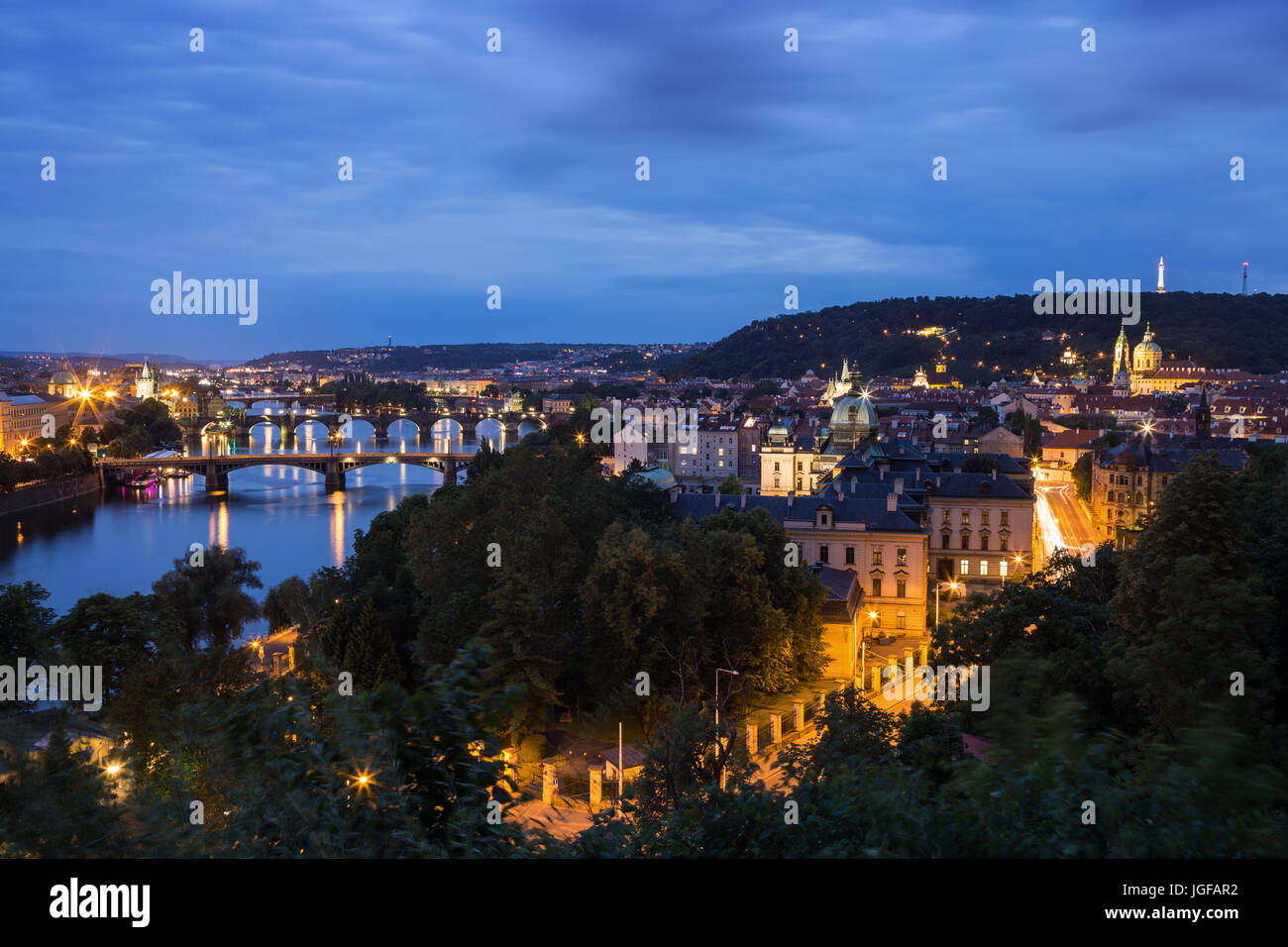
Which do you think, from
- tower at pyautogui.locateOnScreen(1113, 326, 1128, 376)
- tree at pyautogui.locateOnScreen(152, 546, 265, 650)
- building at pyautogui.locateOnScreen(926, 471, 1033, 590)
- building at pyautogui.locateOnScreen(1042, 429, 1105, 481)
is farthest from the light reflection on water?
tower at pyautogui.locateOnScreen(1113, 326, 1128, 376)

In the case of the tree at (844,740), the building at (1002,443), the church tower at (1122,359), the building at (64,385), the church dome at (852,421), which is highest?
the church tower at (1122,359)

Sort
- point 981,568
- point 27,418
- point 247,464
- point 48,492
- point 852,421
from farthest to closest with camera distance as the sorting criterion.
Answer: point 27,418 → point 247,464 → point 852,421 → point 48,492 → point 981,568

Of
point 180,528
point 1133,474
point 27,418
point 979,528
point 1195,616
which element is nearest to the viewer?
point 1195,616

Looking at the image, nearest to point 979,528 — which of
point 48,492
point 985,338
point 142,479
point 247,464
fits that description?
point 48,492

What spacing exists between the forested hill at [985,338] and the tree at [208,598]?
6559 cm

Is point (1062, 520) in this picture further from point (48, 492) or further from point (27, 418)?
point (27, 418)

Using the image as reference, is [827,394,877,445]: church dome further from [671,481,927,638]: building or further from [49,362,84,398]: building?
[49,362,84,398]: building

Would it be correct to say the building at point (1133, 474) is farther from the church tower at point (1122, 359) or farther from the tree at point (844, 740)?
the church tower at point (1122, 359)

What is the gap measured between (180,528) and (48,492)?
917 cm

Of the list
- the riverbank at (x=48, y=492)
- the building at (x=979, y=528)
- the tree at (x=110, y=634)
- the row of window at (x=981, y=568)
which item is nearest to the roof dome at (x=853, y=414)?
the building at (x=979, y=528)

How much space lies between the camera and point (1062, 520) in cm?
3300

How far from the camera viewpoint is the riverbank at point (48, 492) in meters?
37.5

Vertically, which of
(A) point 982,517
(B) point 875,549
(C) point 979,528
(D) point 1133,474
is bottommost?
(B) point 875,549
